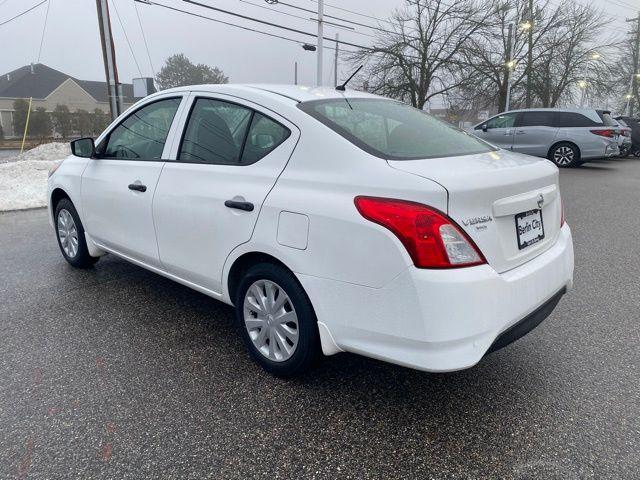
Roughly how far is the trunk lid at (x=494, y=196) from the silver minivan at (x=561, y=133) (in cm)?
1267

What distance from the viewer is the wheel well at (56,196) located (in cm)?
455

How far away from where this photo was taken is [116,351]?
120 inches

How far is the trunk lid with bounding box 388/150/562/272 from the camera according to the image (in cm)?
212

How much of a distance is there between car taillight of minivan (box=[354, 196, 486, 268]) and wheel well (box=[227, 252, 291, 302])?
26.5 inches

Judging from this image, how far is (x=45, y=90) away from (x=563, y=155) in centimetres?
6150

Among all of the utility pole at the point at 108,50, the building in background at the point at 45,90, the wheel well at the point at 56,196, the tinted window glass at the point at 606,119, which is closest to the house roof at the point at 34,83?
the building in background at the point at 45,90

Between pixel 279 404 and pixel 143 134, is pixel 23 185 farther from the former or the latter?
pixel 279 404

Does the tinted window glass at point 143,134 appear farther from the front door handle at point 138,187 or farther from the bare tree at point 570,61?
the bare tree at point 570,61

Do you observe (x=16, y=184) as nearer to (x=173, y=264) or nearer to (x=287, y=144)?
(x=173, y=264)

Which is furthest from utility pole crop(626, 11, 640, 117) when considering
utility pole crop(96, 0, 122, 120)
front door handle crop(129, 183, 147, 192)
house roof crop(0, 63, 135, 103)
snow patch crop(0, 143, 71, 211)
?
house roof crop(0, 63, 135, 103)

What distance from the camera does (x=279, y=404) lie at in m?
2.52

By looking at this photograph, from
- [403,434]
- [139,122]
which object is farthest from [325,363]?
[139,122]

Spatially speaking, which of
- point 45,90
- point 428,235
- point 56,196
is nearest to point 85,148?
point 56,196

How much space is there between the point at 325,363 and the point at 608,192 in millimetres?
9716
